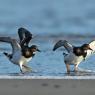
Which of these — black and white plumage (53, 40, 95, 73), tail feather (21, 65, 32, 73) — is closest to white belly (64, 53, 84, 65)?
black and white plumage (53, 40, 95, 73)

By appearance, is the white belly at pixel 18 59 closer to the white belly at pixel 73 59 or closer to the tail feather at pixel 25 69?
the tail feather at pixel 25 69

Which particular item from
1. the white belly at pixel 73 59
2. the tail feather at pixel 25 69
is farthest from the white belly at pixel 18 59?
the white belly at pixel 73 59

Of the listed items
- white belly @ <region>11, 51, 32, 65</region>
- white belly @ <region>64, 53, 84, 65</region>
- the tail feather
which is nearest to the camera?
the tail feather

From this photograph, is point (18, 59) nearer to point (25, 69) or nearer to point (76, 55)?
point (25, 69)

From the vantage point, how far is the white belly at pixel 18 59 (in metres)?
9.80

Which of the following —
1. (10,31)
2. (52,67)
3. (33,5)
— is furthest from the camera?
(33,5)

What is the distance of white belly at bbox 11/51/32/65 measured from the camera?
980 cm

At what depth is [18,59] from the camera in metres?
9.80

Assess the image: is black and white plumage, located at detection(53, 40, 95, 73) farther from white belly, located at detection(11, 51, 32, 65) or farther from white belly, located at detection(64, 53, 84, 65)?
white belly, located at detection(11, 51, 32, 65)

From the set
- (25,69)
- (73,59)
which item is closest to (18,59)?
(25,69)
